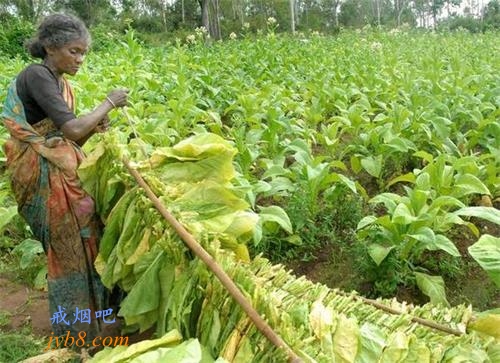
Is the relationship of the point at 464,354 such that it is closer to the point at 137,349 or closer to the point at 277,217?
the point at 137,349

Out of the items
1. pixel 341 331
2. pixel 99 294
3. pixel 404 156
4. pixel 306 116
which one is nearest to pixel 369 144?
pixel 404 156

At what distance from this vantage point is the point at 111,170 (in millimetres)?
2553

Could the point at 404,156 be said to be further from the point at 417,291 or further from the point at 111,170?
the point at 111,170

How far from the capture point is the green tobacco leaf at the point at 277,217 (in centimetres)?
334

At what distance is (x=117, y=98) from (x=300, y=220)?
1.63 meters

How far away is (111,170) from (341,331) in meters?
1.37

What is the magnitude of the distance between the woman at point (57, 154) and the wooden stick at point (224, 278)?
2.16 ft

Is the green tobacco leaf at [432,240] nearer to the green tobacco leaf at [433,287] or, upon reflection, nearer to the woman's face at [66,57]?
the green tobacco leaf at [433,287]

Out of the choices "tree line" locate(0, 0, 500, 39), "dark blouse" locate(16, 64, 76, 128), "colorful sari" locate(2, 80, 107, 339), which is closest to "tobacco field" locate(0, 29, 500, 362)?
"colorful sari" locate(2, 80, 107, 339)

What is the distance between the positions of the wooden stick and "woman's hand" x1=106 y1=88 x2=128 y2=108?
692 mm

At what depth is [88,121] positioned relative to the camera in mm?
2570

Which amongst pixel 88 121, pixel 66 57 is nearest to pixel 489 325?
pixel 88 121

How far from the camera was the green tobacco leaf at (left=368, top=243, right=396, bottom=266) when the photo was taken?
3039mm

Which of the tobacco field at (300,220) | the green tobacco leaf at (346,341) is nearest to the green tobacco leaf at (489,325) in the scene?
the tobacco field at (300,220)
